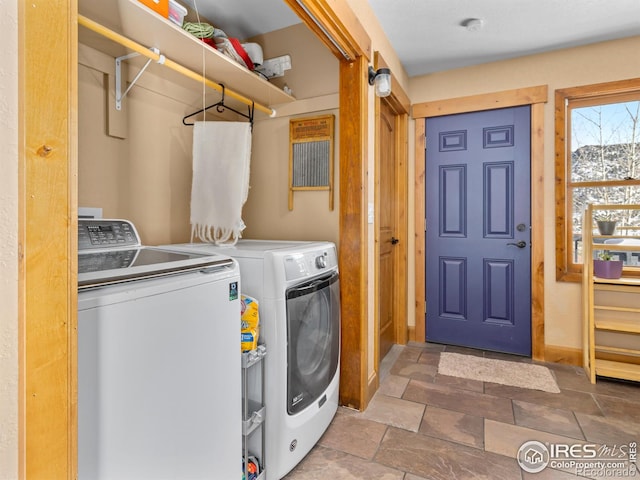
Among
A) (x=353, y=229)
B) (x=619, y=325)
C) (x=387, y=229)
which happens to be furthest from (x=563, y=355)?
(x=353, y=229)

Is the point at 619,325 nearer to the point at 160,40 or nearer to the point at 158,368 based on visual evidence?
the point at 158,368

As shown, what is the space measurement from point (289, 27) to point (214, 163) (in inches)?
46.5

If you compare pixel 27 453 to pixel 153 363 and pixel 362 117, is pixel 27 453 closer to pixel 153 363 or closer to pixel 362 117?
pixel 153 363

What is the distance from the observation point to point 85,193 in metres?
1.63

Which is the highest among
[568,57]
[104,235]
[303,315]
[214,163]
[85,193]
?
[568,57]

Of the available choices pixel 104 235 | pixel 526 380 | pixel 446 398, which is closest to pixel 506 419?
pixel 446 398

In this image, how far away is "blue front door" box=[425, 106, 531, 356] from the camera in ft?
9.40

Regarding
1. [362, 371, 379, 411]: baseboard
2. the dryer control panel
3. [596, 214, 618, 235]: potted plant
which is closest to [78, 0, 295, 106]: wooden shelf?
the dryer control panel

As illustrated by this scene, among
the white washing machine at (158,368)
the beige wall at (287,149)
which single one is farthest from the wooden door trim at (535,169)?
the white washing machine at (158,368)

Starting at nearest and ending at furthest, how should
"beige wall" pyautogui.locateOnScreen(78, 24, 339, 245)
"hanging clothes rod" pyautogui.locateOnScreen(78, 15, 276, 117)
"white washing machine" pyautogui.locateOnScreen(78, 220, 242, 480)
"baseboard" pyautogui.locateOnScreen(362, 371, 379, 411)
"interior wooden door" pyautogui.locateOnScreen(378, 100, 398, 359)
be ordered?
1. "white washing machine" pyautogui.locateOnScreen(78, 220, 242, 480)
2. "hanging clothes rod" pyautogui.locateOnScreen(78, 15, 276, 117)
3. "beige wall" pyautogui.locateOnScreen(78, 24, 339, 245)
4. "baseboard" pyautogui.locateOnScreen(362, 371, 379, 411)
5. "interior wooden door" pyautogui.locateOnScreen(378, 100, 398, 359)

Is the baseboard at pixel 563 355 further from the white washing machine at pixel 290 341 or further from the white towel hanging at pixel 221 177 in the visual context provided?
the white towel hanging at pixel 221 177

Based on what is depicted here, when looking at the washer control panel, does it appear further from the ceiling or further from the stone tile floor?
the ceiling

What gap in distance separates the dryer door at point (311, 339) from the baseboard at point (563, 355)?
1.92 m

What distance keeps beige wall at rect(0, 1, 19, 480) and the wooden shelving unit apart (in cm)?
296
